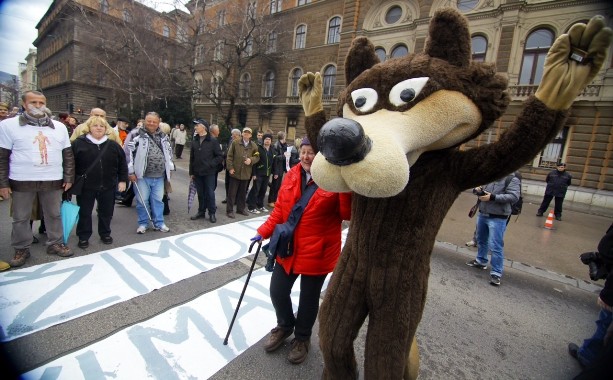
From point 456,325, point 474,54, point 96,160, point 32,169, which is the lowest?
point 456,325

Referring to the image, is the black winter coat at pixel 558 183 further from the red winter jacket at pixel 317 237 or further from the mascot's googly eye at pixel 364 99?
the mascot's googly eye at pixel 364 99

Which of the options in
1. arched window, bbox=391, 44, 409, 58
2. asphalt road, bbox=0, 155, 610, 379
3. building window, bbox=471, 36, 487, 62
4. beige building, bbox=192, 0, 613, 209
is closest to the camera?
asphalt road, bbox=0, 155, 610, 379

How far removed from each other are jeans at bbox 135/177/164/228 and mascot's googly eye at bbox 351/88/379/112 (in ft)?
14.0

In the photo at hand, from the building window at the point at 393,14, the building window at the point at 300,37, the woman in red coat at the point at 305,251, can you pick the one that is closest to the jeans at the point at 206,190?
the woman in red coat at the point at 305,251

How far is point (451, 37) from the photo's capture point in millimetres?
1397

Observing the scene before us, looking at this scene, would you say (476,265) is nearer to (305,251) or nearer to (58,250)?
(305,251)

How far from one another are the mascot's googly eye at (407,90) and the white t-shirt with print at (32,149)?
396cm

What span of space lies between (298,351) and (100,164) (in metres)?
3.57

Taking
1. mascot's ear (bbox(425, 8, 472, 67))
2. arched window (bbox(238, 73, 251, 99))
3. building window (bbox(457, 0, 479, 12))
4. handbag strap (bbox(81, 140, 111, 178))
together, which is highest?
building window (bbox(457, 0, 479, 12))

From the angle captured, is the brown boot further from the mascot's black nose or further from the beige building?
the beige building

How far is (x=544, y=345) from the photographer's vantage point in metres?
2.94

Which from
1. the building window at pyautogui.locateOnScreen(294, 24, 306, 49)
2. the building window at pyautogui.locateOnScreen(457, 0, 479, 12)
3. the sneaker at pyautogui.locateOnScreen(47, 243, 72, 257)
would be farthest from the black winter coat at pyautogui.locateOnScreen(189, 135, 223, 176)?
the building window at pyautogui.locateOnScreen(294, 24, 306, 49)

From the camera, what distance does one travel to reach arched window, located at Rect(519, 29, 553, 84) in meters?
13.9

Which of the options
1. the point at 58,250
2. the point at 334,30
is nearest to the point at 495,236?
the point at 58,250
